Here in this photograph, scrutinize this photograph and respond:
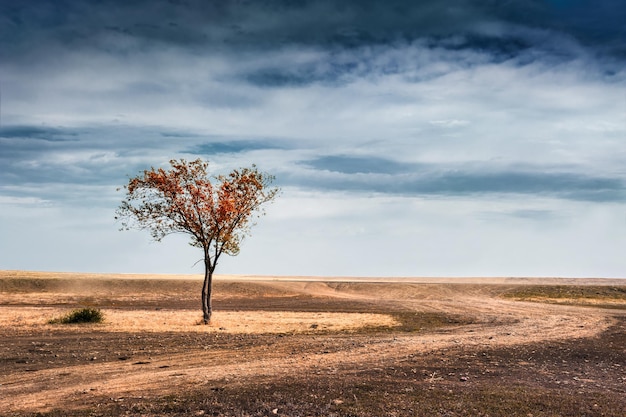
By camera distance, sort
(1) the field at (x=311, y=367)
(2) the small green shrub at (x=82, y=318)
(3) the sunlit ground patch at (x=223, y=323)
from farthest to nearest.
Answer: (2) the small green shrub at (x=82, y=318)
(3) the sunlit ground patch at (x=223, y=323)
(1) the field at (x=311, y=367)

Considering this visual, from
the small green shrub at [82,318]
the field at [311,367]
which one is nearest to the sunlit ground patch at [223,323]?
the field at [311,367]

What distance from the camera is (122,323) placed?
118 feet

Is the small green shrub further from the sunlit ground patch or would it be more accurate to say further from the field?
the field

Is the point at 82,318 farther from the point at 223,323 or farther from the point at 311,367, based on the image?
the point at 311,367

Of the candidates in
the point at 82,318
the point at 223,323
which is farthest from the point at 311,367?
the point at 82,318

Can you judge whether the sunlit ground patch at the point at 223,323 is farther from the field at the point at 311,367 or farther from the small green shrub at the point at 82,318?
the small green shrub at the point at 82,318

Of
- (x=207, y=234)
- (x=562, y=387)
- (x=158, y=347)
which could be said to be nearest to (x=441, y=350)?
(x=562, y=387)

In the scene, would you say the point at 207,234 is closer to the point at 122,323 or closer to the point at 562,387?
the point at 122,323

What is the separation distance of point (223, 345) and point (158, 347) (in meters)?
2.96

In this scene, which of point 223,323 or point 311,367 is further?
point 223,323

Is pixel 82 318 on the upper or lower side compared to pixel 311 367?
lower

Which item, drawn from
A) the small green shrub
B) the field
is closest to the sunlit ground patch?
the field

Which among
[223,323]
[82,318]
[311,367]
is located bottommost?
[223,323]

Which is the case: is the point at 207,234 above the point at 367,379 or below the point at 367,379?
above
